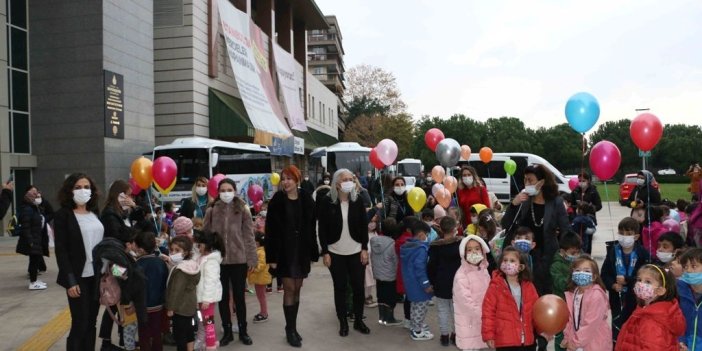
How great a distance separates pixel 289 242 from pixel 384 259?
1284 mm

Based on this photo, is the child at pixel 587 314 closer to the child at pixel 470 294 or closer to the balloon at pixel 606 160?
the child at pixel 470 294

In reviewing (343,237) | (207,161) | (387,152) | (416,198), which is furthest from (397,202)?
(207,161)

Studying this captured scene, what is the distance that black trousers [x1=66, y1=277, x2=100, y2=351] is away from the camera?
4.97 meters

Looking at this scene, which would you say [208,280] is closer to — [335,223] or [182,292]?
[182,292]

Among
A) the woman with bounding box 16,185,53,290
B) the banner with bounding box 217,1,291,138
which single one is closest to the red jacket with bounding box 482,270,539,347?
the woman with bounding box 16,185,53,290

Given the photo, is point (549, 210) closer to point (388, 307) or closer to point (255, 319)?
point (388, 307)

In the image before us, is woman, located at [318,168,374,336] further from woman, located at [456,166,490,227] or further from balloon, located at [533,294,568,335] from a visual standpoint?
woman, located at [456,166,490,227]

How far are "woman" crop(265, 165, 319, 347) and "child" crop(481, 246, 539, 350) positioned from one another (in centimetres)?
222

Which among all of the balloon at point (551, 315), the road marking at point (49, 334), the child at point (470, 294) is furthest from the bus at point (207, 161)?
the balloon at point (551, 315)

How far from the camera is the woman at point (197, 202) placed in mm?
9234

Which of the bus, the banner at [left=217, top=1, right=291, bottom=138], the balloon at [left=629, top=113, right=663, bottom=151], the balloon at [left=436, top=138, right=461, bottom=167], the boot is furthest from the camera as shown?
the banner at [left=217, top=1, right=291, bottom=138]

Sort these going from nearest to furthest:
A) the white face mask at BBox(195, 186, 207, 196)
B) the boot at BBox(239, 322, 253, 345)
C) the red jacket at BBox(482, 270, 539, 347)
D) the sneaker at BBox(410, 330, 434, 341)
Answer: the red jacket at BBox(482, 270, 539, 347) → the boot at BBox(239, 322, 253, 345) → the sneaker at BBox(410, 330, 434, 341) → the white face mask at BBox(195, 186, 207, 196)

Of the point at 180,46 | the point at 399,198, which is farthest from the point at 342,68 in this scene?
the point at 399,198

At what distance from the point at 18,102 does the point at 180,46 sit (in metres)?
6.55
